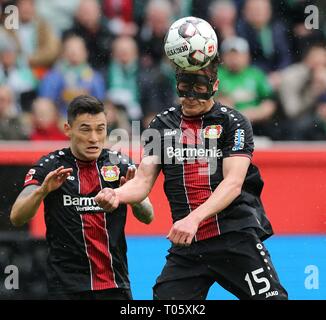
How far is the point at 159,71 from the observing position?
11.9 metres

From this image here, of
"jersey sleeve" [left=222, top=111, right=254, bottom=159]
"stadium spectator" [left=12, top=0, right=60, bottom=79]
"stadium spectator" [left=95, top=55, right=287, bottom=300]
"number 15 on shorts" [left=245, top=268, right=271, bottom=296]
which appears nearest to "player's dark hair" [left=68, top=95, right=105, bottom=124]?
"stadium spectator" [left=95, top=55, right=287, bottom=300]

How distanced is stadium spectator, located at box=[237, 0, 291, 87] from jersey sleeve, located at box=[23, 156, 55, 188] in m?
5.52

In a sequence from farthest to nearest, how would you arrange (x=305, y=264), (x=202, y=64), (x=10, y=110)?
(x=10, y=110), (x=305, y=264), (x=202, y=64)

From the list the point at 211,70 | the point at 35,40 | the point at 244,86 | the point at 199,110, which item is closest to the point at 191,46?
Answer: the point at 211,70

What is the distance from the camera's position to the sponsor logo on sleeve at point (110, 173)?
267 inches

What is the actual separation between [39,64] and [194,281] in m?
6.25

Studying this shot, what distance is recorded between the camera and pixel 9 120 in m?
11.5

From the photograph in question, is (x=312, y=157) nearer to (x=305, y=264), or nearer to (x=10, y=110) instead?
(x=305, y=264)

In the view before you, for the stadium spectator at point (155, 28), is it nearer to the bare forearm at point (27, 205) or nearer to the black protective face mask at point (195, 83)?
the black protective face mask at point (195, 83)

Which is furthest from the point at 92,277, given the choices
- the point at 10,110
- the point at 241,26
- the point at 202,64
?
the point at 241,26

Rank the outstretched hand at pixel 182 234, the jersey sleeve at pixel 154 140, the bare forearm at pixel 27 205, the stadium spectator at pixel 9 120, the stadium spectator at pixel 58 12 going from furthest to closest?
the stadium spectator at pixel 58 12 → the stadium spectator at pixel 9 120 → the jersey sleeve at pixel 154 140 → the bare forearm at pixel 27 205 → the outstretched hand at pixel 182 234

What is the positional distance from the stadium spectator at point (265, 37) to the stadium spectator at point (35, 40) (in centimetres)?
230

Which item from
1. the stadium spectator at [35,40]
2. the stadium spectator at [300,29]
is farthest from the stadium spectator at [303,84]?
the stadium spectator at [35,40]

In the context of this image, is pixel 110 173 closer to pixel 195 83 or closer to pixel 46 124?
pixel 195 83
